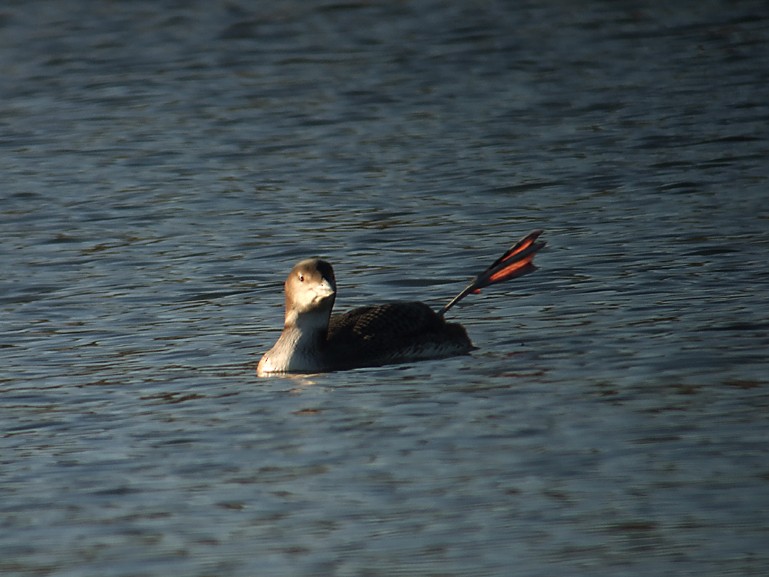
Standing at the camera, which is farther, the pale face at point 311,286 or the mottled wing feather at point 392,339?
the mottled wing feather at point 392,339

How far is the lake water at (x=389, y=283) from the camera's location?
6816mm

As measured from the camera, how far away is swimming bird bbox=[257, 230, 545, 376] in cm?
962

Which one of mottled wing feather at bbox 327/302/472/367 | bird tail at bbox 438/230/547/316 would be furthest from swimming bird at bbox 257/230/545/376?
bird tail at bbox 438/230/547/316

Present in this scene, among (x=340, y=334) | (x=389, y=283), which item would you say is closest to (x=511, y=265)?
(x=389, y=283)

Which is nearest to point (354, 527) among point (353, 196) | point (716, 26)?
point (353, 196)

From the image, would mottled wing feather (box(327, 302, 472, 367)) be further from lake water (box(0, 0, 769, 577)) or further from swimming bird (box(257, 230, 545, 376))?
lake water (box(0, 0, 769, 577))

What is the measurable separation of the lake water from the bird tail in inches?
10.3

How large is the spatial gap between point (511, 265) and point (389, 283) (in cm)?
128

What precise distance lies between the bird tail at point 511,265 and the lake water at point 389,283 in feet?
0.86

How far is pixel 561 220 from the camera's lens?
44.5 feet

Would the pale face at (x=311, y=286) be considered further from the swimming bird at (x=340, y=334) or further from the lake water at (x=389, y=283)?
the lake water at (x=389, y=283)

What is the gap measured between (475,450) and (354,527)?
1.13m

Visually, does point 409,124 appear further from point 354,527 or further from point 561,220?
point 354,527

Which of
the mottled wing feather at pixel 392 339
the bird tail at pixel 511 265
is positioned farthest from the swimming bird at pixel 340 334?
the bird tail at pixel 511 265
